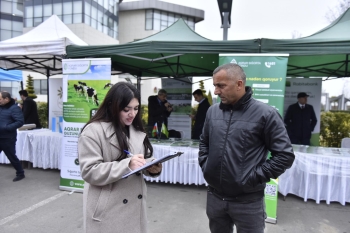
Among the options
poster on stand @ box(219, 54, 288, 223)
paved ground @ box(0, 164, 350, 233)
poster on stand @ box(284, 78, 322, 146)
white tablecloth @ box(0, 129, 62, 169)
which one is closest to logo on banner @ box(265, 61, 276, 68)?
poster on stand @ box(219, 54, 288, 223)

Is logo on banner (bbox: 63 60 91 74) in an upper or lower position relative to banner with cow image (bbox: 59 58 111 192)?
upper

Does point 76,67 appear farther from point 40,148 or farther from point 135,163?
point 135,163

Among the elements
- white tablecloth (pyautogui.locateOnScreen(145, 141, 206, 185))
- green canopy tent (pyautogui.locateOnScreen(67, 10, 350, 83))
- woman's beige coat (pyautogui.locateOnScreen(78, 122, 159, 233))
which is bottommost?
white tablecloth (pyautogui.locateOnScreen(145, 141, 206, 185))

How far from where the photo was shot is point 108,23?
94.8ft

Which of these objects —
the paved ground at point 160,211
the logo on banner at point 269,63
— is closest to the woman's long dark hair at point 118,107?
the paved ground at point 160,211

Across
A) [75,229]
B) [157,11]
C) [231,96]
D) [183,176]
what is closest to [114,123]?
[231,96]

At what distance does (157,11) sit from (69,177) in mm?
30184

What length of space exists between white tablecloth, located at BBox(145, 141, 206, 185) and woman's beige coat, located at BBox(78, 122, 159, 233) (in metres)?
3.06

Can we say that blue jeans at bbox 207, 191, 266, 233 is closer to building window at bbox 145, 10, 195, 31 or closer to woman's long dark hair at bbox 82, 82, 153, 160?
woman's long dark hair at bbox 82, 82, 153, 160

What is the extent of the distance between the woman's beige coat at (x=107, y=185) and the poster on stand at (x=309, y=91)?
6169mm

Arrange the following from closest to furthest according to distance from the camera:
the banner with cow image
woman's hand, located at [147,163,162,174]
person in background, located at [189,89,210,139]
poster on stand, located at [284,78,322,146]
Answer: woman's hand, located at [147,163,162,174], the banner with cow image, person in background, located at [189,89,210,139], poster on stand, located at [284,78,322,146]

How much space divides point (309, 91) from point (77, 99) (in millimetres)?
5703

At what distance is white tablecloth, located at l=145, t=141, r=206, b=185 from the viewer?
4582mm

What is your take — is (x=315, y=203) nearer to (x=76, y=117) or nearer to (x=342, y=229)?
(x=342, y=229)
